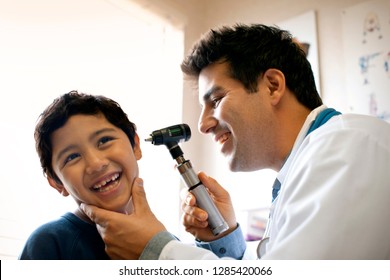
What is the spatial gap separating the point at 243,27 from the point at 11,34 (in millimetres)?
882

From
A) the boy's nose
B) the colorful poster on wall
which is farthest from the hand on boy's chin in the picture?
the colorful poster on wall

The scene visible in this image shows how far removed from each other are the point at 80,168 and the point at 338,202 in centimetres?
65

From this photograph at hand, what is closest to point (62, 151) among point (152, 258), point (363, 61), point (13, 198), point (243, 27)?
point (152, 258)

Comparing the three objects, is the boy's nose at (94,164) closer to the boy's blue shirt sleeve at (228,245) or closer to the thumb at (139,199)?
the thumb at (139,199)

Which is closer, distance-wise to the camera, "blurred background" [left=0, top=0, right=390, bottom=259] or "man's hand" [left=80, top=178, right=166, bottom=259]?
"man's hand" [left=80, top=178, right=166, bottom=259]

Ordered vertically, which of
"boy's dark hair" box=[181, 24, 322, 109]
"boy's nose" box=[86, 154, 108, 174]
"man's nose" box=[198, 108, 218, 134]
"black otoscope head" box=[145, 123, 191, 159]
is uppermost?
"boy's dark hair" box=[181, 24, 322, 109]

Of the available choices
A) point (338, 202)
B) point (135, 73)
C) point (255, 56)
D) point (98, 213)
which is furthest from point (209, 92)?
point (135, 73)

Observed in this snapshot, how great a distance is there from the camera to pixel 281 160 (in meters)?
1.43

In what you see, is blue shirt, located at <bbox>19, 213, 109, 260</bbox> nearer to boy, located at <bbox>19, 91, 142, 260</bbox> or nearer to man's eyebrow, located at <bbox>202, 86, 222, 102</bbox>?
boy, located at <bbox>19, 91, 142, 260</bbox>

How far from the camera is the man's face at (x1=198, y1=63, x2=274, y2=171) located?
1.40 m

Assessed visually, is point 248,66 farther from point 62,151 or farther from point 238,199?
point 238,199

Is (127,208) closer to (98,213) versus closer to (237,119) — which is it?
(98,213)

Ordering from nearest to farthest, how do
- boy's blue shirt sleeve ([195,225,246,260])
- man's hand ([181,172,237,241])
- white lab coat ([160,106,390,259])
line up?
1. white lab coat ([160,106,390,259])
2. man's hand ([181,172,237,241])
3. boy's blue shirt sleeve ([195,225,246,260])

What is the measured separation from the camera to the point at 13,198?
5.56 feet
